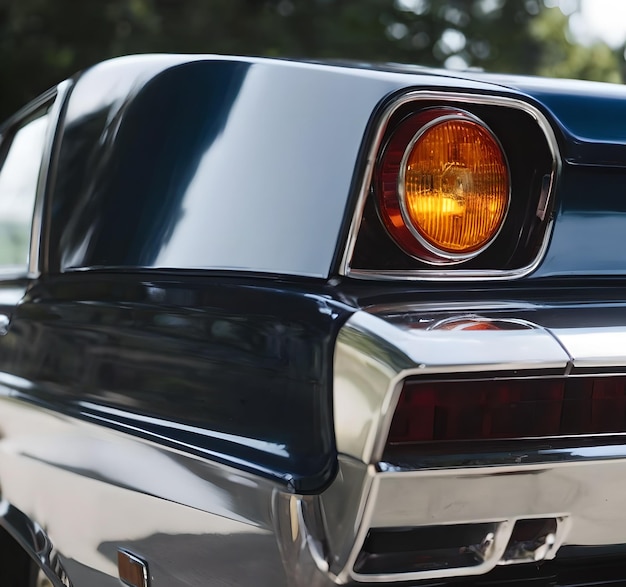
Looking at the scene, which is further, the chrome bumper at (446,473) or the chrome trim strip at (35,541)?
the chrome trim strip at (35,541)

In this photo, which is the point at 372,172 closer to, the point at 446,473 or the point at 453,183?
the point at 453,183

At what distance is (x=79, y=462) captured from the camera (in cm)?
174

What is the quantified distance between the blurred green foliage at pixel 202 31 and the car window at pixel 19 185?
9960mm

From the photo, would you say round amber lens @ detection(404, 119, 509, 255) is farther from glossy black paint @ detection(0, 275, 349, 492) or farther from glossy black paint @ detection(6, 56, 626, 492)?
glossy black paint @ detection(0, 275, 349, 492)

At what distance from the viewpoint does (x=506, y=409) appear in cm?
134

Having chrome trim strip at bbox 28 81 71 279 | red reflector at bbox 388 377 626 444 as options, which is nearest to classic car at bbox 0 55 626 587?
red reflector at bbox 388 377 626 444

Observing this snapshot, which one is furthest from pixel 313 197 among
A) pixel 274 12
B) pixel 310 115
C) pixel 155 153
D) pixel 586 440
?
pixel 274 12

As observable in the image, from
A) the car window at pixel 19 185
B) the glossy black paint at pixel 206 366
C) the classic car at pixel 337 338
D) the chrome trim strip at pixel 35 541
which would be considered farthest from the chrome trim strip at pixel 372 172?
the car window at pixel 19 185

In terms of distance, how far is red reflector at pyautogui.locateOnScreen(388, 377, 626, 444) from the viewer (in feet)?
4.28

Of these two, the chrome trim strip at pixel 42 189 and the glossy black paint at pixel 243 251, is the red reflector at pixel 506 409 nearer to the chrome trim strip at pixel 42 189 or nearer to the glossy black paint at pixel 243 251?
the glossy black paint at pixel 243 251

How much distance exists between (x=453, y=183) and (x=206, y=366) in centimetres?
46

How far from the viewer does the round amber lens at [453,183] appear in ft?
4.91

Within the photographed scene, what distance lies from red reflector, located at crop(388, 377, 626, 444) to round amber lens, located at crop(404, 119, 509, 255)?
277 millimetres

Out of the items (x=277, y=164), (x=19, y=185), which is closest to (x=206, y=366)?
(x=277, y=164)
